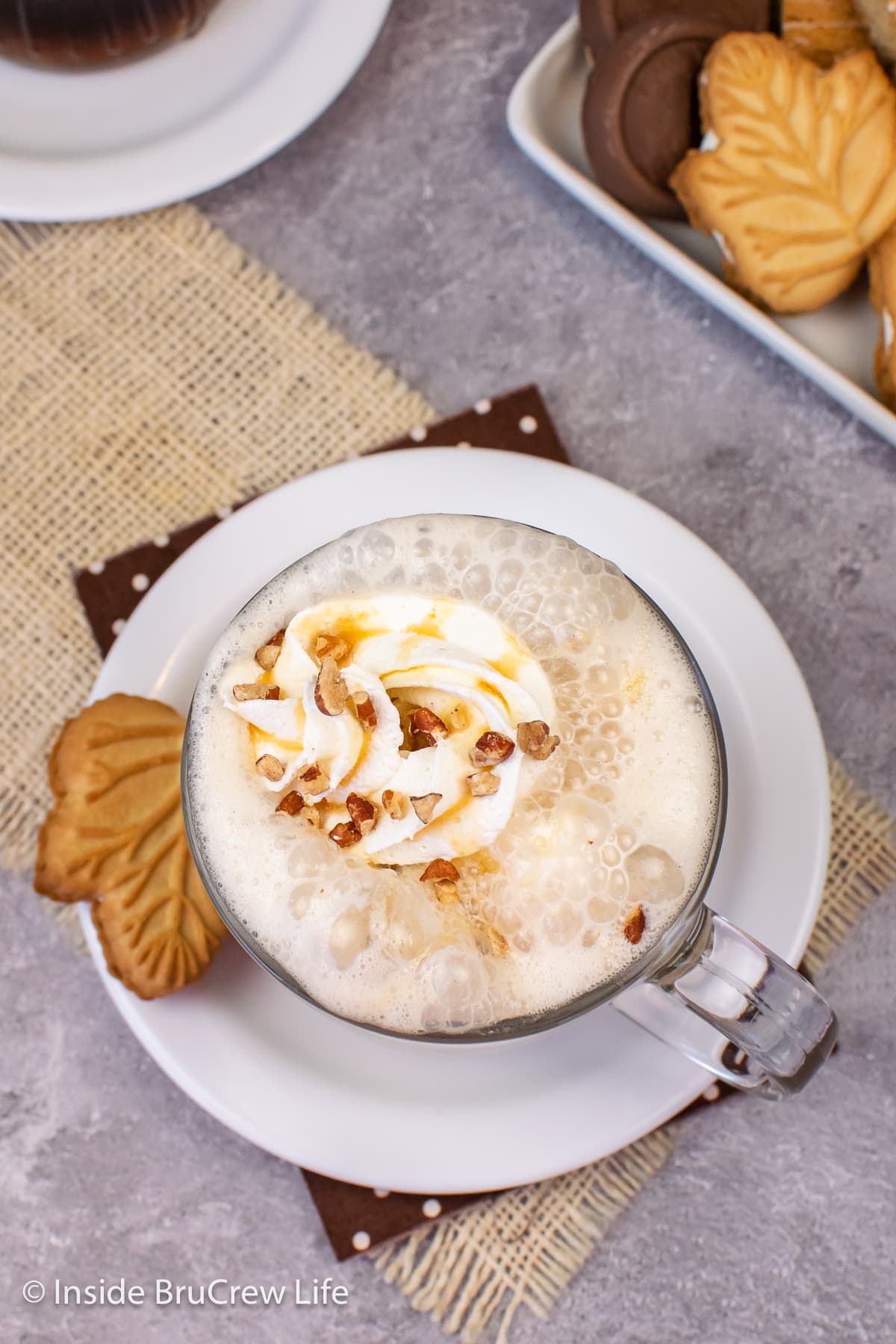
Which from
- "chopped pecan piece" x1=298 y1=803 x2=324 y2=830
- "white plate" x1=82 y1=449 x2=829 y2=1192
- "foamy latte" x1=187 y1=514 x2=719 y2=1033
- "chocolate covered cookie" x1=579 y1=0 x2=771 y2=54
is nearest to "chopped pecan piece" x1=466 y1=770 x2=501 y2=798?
"foamy latte" x1=187 y1=514 x2=719 y2=1033

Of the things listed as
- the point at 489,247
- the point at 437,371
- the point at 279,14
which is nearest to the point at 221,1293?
the point at 437,371

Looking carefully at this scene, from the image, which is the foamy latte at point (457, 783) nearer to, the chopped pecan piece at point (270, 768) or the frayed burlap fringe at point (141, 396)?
the chopped pecan piece at point (270, 768)

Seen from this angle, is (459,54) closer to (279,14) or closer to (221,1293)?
(279,14)

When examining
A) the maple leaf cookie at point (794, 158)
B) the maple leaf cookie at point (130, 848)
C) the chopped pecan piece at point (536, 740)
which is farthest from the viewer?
the maple leaf cookie at point (794, 158)

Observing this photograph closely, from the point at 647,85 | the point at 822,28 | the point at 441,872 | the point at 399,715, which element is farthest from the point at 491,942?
the point at 822,28

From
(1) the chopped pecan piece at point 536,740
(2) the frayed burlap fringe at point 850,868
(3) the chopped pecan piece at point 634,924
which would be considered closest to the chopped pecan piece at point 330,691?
(1) the chopped pecan piece at point 536,740

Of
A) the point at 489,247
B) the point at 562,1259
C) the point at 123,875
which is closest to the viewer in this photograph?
the point at 123,875
